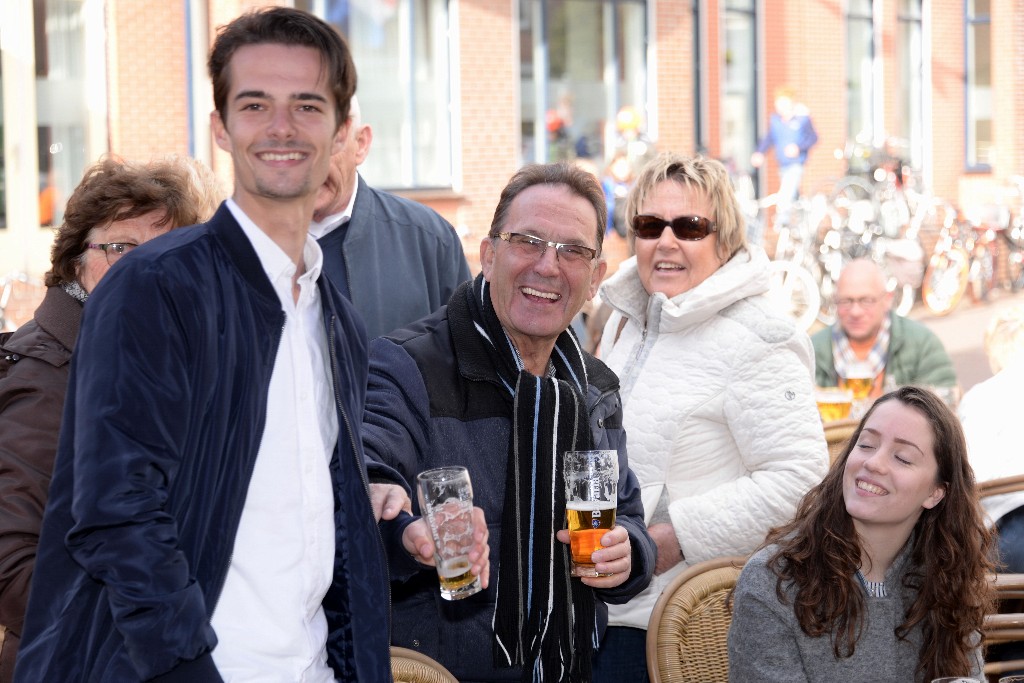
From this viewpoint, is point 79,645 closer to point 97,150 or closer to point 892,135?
point 97,150

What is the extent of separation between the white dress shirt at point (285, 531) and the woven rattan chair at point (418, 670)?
1.43 feet

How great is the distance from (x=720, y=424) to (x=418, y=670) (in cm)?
114

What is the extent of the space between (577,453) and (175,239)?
39.0 inches

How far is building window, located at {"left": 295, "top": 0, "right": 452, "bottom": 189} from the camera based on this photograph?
14086mm

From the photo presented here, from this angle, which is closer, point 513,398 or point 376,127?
point 513,398

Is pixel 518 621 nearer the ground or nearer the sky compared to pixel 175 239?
nearer the ground

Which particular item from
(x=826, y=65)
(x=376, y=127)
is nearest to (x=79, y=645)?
(x=376, y=127)

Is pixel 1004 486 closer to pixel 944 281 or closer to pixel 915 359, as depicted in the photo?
pixel 915 359

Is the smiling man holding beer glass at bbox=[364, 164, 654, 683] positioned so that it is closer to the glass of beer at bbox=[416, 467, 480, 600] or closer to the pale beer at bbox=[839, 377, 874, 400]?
the glass of beer at bbox=[416, 467, 480, 600]

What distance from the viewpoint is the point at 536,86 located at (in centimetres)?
1544

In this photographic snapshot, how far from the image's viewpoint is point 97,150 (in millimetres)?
12039

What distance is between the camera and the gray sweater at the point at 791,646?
9.41ft

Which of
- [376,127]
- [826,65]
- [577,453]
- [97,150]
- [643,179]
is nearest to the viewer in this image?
[577,453]

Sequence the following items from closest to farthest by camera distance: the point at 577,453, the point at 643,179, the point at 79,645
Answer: the point at 79,645 < the point at 577,453 < the point at 643,179
